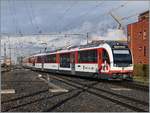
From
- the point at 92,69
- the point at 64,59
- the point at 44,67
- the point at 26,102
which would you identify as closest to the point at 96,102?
the point at 26,102

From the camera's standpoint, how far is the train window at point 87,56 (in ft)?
111

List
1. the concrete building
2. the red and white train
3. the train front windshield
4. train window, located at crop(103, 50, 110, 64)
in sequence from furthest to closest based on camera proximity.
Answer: the concrete building, train window, located at crop(103, 50, 110, 64), the train front windshield, the red and white train

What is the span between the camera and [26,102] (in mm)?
17797

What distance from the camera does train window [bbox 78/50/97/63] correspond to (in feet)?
111

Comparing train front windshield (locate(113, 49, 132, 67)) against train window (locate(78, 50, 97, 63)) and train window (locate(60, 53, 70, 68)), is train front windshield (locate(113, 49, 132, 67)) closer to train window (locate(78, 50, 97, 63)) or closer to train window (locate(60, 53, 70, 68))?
train window (locate(78, 50, 97, 63))

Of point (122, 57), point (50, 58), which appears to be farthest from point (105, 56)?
point (50, 58)

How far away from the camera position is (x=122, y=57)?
3209 cm

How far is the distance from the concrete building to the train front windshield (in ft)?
127

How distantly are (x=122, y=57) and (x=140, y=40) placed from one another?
144 feet

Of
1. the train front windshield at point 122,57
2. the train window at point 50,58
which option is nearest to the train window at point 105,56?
the train front windshield at point 122,57

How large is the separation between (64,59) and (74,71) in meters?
5.55

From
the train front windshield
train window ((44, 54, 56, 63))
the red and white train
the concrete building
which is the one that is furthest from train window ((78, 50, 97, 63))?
the concrete building

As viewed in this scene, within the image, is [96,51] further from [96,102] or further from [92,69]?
[96,102]

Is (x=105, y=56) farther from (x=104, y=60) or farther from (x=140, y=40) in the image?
(x=140, y=40)
